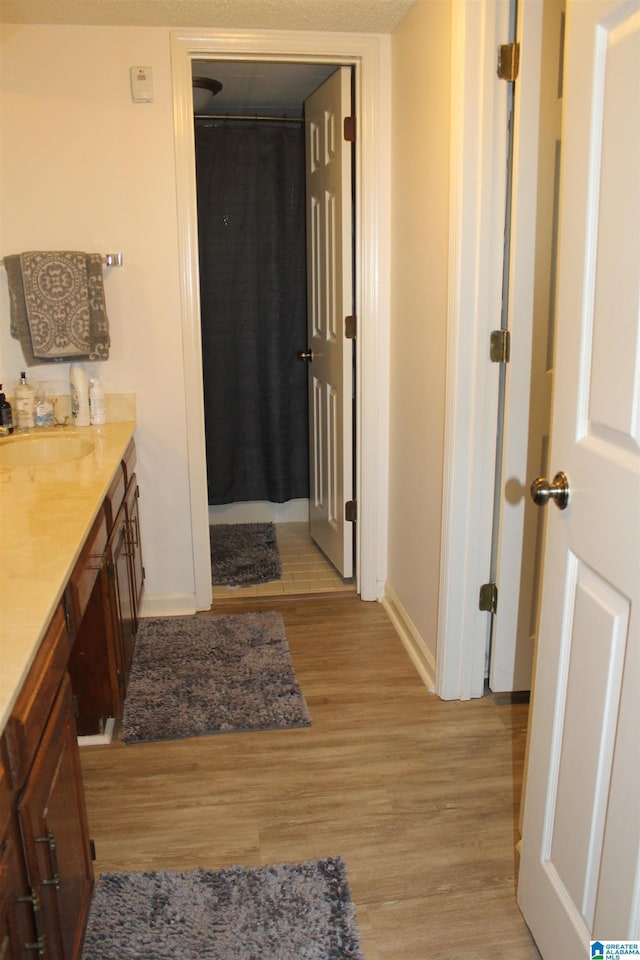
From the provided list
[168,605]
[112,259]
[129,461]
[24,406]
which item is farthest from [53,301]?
[168,605]

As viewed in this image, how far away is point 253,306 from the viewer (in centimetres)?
422

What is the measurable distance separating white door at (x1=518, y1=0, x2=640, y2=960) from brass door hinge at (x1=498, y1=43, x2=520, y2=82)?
3.03 ft

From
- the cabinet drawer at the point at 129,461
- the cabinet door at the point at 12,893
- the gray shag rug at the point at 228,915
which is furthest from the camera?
the cabinet drawer at the point at 129,461

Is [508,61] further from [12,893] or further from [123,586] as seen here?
[12,893]

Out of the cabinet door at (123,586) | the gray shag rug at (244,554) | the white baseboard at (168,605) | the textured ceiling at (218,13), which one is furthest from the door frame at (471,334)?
the gray shag rug at (244,554)

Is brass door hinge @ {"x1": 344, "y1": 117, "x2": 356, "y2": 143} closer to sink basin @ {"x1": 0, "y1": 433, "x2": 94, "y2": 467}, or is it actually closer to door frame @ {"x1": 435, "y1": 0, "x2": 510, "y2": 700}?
door frame @ {"x1": 435, "y1": 0, "x2": 510, "y2": 700}

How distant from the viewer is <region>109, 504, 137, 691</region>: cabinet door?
7.69 ft

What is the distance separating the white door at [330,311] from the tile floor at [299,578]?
0.07 metres

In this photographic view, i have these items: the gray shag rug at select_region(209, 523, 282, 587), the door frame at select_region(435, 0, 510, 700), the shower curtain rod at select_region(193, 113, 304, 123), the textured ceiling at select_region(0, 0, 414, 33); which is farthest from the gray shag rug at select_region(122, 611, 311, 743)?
the shower curtain rod at select_region(193, 113, 304, 123)

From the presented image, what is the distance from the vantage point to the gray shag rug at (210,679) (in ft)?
8.18

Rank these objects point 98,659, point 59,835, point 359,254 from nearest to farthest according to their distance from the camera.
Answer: point 59,835 < point 98,659 < point 359,254

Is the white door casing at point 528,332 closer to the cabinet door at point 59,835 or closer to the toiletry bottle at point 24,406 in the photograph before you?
the cabinet door at point 59,835

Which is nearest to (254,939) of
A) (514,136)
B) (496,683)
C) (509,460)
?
(496,683)

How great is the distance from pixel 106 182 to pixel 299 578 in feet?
6.19
